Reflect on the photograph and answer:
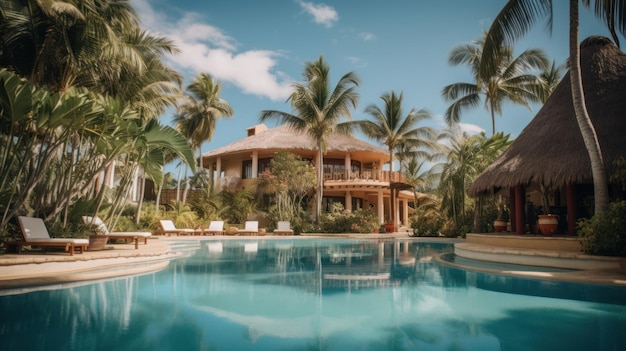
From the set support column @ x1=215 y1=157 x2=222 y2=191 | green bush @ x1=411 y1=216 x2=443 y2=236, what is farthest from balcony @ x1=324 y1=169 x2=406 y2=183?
support column @ x1=215 y1=157 x2=222 y2=191

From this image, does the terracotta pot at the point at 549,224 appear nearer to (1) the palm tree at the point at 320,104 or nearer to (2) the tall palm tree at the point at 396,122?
(1) the palm tree at the point at 320,104

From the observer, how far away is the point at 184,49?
52.1 feet

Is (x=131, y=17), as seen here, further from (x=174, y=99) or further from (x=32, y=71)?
(x=174, y=99)

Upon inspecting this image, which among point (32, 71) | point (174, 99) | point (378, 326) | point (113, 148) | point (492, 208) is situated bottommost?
point (378, 326)

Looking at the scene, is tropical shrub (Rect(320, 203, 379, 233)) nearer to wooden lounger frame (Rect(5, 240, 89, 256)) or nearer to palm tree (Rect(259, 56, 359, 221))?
palm tree (Rect(259, 56, 359, 221))

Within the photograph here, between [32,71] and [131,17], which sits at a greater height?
[131,17]

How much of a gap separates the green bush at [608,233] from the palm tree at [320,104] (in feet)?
48.0

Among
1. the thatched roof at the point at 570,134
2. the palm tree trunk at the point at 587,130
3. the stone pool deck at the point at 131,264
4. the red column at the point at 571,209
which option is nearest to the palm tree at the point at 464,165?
the thatched roof at the point at 570,134

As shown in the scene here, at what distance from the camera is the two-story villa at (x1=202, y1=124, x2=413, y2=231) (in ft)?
80.2

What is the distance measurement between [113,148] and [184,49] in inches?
296

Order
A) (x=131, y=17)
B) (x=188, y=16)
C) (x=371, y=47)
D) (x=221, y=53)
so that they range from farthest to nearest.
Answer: (x=221, y=53) → (x=371, y=47) → (x=188, y=16) → (x=131, y=17)

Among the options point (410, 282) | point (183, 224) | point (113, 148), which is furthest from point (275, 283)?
point (183, 224)

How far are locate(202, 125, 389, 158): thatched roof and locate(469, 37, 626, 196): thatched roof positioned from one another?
14.6 metres

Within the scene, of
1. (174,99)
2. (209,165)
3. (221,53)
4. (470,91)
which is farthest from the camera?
(209,165)
